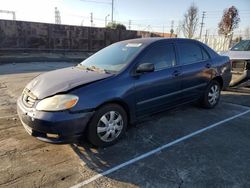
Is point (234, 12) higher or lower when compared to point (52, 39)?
higher

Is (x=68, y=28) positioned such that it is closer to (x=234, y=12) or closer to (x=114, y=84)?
(x=114, y=84)

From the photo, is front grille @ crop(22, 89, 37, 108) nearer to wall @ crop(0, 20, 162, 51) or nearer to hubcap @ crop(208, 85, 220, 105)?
hubcap @ crop(208, 85, 220, 105)

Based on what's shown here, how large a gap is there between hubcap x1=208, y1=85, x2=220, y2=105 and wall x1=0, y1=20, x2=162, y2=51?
18.1 meters

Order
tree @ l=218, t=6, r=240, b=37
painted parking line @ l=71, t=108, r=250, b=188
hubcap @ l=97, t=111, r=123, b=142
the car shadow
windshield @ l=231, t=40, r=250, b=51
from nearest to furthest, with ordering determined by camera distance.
Result: painted parking line @ l=71, t=108, r=250, b=188, the car shadow, hubcap @ l=97, t=111, r=123, b=142, windshield @ l=231, t=40, r=250, b=51, tree @ l=218, t=6, r=240, b=37

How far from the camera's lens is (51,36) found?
21484 millimetres

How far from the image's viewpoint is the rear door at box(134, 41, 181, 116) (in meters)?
4.02

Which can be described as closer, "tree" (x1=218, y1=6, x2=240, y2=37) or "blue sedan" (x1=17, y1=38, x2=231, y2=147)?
"blue sedan" (x1=17, y1=38, x2=231, y2=147)

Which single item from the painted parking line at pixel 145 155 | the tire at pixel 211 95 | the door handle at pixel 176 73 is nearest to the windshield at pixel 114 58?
the door handle at pixel 176 73

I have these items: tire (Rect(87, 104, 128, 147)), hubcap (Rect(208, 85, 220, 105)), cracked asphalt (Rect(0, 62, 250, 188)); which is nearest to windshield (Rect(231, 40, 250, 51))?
hubcap (Rect(208, 85, 220, 105))

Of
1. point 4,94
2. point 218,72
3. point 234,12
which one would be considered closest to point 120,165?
point 218,72

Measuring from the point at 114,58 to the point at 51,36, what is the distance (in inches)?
743

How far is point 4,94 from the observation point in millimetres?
6961

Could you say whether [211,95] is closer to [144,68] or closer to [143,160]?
[144,68]

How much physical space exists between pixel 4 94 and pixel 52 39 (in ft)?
51.7
